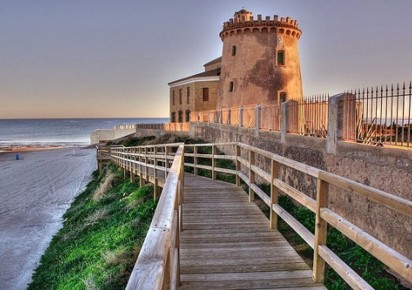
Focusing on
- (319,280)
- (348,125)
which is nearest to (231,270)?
(319,280)

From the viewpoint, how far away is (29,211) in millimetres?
19359

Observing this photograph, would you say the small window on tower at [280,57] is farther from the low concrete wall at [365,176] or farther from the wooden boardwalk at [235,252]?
the wooden boardwalk at [235,252]

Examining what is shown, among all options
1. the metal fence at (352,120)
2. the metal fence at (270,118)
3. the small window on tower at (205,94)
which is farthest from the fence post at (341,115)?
the small window on tower at (205,94)

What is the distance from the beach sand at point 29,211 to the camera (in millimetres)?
11867

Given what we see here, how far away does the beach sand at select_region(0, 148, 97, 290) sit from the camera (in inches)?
467

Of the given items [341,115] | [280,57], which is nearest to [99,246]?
[341,115]

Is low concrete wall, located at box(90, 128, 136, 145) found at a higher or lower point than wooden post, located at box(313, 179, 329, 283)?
lower

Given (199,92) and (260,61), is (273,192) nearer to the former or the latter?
(260,61)

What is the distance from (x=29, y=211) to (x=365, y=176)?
1798 centimetres

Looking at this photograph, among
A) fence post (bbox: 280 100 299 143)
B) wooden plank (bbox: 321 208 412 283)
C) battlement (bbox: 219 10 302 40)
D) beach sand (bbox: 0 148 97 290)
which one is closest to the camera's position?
wooden plank (bbox: 321 208 412 283)

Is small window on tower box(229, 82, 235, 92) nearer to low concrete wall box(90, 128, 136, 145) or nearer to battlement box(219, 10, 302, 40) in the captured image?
battlement box(219, 10, 302, 40)

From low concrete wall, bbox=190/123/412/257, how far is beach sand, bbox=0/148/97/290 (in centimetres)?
852

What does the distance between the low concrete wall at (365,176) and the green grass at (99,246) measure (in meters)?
4.33

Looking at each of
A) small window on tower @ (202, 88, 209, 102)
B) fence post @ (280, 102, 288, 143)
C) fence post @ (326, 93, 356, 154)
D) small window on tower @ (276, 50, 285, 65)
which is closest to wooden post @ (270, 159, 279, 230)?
fence post @ (326, 93, 356, 154)
